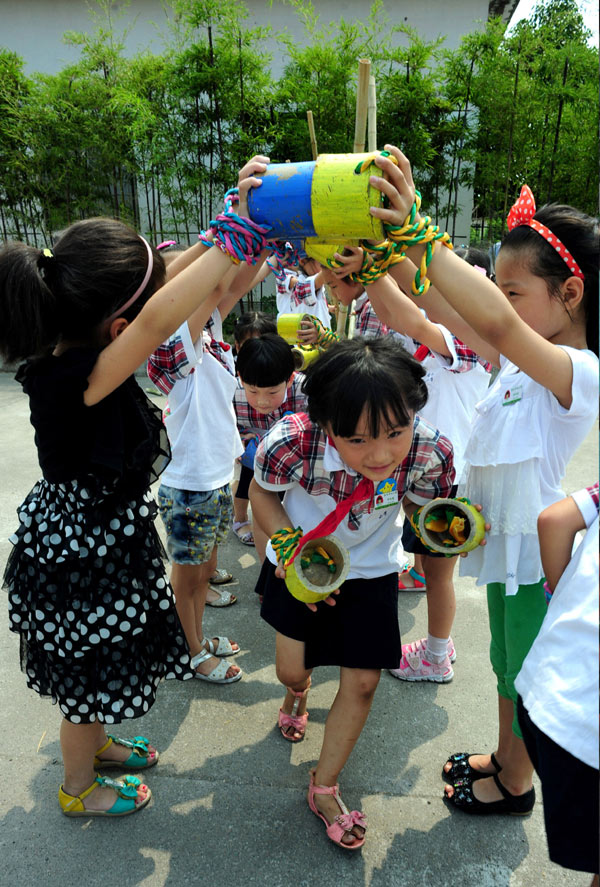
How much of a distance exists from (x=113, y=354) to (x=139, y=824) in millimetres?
1302

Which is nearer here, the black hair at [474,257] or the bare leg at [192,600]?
the bare leg at [192,600]

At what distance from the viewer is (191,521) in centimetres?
225

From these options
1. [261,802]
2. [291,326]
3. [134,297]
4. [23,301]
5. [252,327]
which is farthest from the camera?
[252,327]

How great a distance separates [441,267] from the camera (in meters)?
1.24

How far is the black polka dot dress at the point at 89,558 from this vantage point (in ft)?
5.15

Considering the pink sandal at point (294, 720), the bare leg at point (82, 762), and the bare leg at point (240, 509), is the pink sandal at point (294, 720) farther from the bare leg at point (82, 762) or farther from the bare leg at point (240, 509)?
the bare leg at point (240, 509)

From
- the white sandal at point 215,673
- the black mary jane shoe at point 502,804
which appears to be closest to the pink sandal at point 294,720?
the white sandal at point 215,673

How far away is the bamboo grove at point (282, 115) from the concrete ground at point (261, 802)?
19.0 ft

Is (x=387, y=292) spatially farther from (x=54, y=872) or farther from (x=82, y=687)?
(x=54, y=872)

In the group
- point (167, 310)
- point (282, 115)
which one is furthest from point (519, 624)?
point (282, 115)

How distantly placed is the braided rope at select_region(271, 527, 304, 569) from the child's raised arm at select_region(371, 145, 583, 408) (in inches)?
27.0

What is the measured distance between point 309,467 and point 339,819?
37.5 inches

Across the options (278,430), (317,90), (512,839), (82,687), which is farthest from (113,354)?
(317,90)

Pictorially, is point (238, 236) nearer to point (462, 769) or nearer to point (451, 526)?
point (451, 526)
